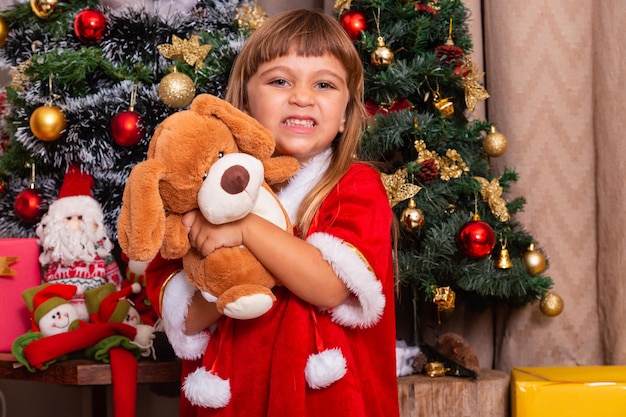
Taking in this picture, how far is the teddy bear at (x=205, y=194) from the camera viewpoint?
0.90 metres

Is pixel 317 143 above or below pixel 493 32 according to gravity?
below

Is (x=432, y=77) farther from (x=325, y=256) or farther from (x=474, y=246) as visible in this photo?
(x=325, y=256)

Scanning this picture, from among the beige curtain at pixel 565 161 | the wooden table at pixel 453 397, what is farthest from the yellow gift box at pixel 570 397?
the beige curtain at pixel 565 161

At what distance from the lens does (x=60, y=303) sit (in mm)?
1484

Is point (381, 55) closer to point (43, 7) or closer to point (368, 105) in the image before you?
point (368, 105)

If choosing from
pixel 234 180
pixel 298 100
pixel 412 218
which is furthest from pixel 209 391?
pixel 412 218

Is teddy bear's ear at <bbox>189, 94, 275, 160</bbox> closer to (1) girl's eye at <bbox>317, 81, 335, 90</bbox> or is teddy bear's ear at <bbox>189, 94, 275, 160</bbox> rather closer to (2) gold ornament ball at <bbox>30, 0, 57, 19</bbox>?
(1) girl's eye at <bbox>317, 81, 335, 90</bbox>

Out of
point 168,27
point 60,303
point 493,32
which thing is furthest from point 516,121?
point 60,303

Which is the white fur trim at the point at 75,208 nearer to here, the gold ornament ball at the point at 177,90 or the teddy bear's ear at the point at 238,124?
the gold ornament ball at the point at 177,90

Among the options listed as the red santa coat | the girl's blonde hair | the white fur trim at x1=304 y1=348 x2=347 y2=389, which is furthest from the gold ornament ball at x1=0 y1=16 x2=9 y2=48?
the white fur trim at x1=304 y1=348 x2=347 y2=389

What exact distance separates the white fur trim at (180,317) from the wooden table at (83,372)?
0.30 metres

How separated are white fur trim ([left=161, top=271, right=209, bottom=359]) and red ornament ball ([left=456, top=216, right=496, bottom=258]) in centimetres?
58

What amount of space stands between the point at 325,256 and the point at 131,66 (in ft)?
2.53

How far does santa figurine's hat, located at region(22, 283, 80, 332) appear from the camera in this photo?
147 centimetres
